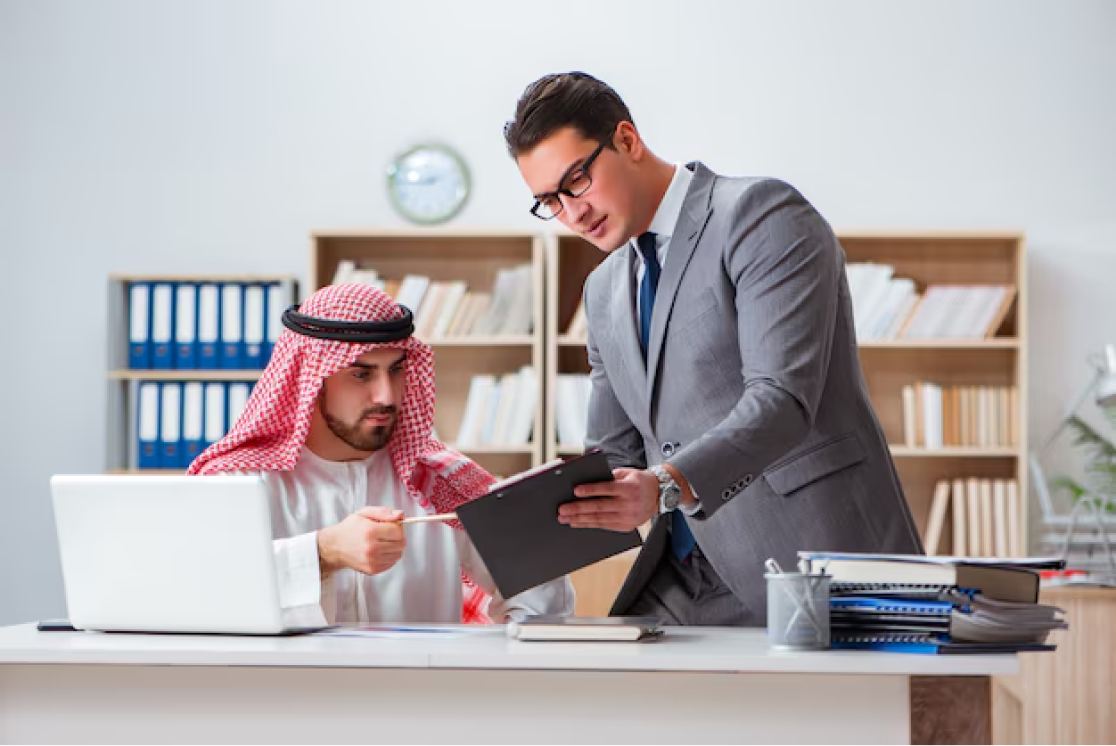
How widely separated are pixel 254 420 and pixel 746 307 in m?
0.91

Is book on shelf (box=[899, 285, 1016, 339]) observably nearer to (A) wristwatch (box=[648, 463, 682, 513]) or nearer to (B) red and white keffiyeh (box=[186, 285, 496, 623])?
(B) red and white keffiyeh (box=[186, 285, 496, 623])

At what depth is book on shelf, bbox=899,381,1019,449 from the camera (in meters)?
4.38

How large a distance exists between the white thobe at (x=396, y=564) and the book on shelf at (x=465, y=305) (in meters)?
2.08

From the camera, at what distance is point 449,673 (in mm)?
1436

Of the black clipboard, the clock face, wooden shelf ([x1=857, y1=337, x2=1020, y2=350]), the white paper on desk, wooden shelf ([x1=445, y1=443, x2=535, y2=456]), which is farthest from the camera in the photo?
the clock face

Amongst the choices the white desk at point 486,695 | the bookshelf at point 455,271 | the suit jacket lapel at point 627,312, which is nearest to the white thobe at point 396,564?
the suit jacket lapel at point 627,312

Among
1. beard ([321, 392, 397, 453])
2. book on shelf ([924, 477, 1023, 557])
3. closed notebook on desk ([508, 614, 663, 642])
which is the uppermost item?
beard ([321, 392, 397, 453])

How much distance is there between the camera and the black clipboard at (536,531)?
5.04ft

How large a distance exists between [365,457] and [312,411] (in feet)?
0.48

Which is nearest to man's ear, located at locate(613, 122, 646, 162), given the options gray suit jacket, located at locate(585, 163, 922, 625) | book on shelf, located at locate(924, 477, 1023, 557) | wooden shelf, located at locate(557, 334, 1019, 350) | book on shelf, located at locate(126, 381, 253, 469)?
gray suit jacket, located at locate(585, 163, 922, 625)

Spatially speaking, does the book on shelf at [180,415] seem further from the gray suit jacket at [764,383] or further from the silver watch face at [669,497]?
the silver watch face at [669,497]

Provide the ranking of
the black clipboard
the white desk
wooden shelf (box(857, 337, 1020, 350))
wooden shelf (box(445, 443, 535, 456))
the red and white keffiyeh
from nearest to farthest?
the white desk < the black clipboard < the red and white keffiyeh < wooden shelf (box(857, 337, 1020, 350)) < wooden shelf (box(445, 443, 535, 456))

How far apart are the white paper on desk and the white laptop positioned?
0.08 metres

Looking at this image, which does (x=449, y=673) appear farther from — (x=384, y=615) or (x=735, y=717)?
(x=384, y=615)
